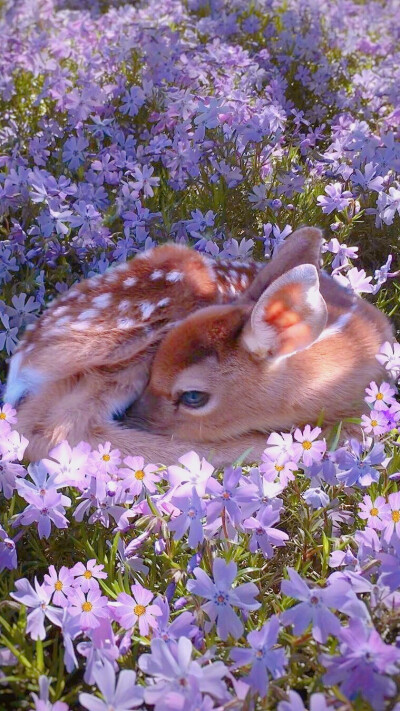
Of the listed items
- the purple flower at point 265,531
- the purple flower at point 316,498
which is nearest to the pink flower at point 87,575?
the purple flower at point 265,531

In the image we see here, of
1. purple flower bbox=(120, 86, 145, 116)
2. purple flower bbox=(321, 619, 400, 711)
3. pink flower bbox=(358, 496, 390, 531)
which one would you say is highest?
purple flower bbox=(321, 619, 400, 711)

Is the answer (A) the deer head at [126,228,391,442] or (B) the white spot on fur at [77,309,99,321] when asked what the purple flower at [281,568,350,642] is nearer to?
(A) the deer head at [126,228,391,442]

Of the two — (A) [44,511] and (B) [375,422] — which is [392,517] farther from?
(A) [44,511]

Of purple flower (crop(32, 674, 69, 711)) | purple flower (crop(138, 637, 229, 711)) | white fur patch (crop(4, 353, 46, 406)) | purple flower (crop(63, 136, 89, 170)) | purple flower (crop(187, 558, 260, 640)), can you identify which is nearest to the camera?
purple flower (crop(138, 637, 229, 711))

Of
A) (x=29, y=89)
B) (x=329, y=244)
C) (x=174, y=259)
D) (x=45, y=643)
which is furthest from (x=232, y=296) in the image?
(x=29, y=89)

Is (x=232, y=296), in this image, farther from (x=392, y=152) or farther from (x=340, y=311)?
(x=392, y=152)

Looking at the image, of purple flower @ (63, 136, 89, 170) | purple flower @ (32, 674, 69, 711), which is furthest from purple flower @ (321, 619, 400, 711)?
purple flower @ (63, 136, 89, 170)

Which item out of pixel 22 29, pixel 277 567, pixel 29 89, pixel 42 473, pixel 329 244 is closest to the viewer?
pixel 42 473
